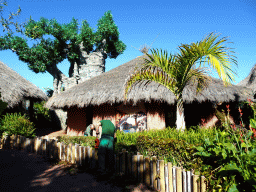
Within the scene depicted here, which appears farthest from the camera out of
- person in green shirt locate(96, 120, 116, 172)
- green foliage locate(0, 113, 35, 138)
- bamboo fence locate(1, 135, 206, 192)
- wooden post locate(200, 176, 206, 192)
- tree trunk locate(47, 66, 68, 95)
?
tree trunk locate(47, 66, 68, 95)

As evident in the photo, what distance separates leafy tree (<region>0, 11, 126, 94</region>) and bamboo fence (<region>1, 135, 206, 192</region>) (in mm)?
12672

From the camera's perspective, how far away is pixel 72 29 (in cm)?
1745

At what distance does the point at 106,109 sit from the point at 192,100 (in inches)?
176

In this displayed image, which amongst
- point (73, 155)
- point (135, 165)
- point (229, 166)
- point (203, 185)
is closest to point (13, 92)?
point (73, 155)

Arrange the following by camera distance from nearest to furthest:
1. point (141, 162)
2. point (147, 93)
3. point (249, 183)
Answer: point (249, 183)
point (141, 162)
point (147, 93)

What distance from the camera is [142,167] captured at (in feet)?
11.5

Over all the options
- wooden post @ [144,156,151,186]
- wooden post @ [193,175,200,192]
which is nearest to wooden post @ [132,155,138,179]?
wooden post @ [144,156,151,186]

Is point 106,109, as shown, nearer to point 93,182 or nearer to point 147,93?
point 147,93

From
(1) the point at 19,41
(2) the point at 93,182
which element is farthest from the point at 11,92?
(2) the point at 93,182

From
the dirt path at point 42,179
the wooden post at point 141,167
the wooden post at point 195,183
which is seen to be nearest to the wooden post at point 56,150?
the dirt path at point 42,179

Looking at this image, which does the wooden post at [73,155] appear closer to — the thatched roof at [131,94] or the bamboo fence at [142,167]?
the bamboo fence at [142,167]

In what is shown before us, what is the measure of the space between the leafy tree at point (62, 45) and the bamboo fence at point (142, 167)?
1267cm

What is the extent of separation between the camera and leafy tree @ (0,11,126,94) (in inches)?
629

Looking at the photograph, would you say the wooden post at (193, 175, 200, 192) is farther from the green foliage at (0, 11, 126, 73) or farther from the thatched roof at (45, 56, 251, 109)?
the green foliage at (0, 11, 126, 73)
